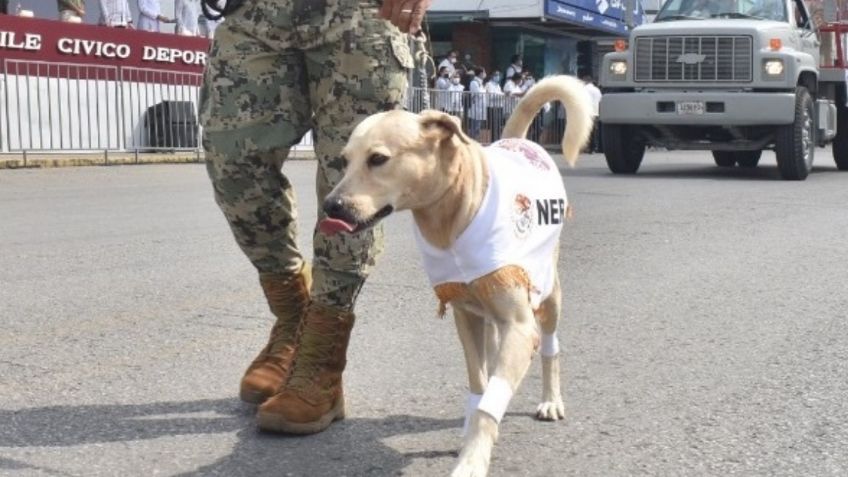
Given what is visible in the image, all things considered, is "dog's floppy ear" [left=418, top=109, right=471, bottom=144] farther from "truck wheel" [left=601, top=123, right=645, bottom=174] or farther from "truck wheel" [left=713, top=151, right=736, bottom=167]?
"truck wheel" [left=713, top=151, right=736, bottom=167]

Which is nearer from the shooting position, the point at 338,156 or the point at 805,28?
the point at 338,156

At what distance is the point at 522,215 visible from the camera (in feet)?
10.3

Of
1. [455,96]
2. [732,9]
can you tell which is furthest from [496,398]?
[455,96]

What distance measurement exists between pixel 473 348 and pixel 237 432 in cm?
72

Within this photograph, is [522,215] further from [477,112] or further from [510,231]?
[477,112]

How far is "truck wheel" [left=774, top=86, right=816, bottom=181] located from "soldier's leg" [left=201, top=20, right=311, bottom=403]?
1097 cm

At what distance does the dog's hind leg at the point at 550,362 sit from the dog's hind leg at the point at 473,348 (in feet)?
1.02

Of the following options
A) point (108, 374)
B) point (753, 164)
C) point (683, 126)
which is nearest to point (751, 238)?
point (108, 374)

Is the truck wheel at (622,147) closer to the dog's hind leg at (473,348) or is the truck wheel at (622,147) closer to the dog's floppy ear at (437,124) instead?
the dog's hind leg at (473,348)

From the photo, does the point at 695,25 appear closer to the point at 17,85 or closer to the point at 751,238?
the point at 751,238

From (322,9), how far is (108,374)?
57.1 inches

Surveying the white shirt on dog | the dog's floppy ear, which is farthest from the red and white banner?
the dog's floppy ear

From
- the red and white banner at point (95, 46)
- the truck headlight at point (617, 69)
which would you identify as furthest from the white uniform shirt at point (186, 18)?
the truck headlight at point (617, 69)

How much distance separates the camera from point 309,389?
3426 millimetres
